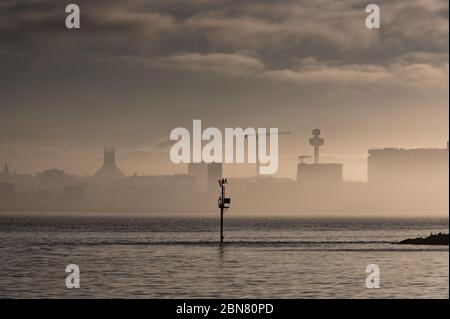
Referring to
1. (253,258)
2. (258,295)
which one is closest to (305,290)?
(258,295)

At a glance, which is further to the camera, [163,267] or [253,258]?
[253,258]

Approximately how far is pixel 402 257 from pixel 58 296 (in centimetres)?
6511

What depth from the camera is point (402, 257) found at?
11400cm

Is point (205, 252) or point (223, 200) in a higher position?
point (223, 200)

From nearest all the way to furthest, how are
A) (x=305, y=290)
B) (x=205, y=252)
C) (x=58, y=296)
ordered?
(x=58, y=296) → (x=305, y=290) → (x=205, y=252)

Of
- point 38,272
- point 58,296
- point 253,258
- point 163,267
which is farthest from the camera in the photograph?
point 253,258
